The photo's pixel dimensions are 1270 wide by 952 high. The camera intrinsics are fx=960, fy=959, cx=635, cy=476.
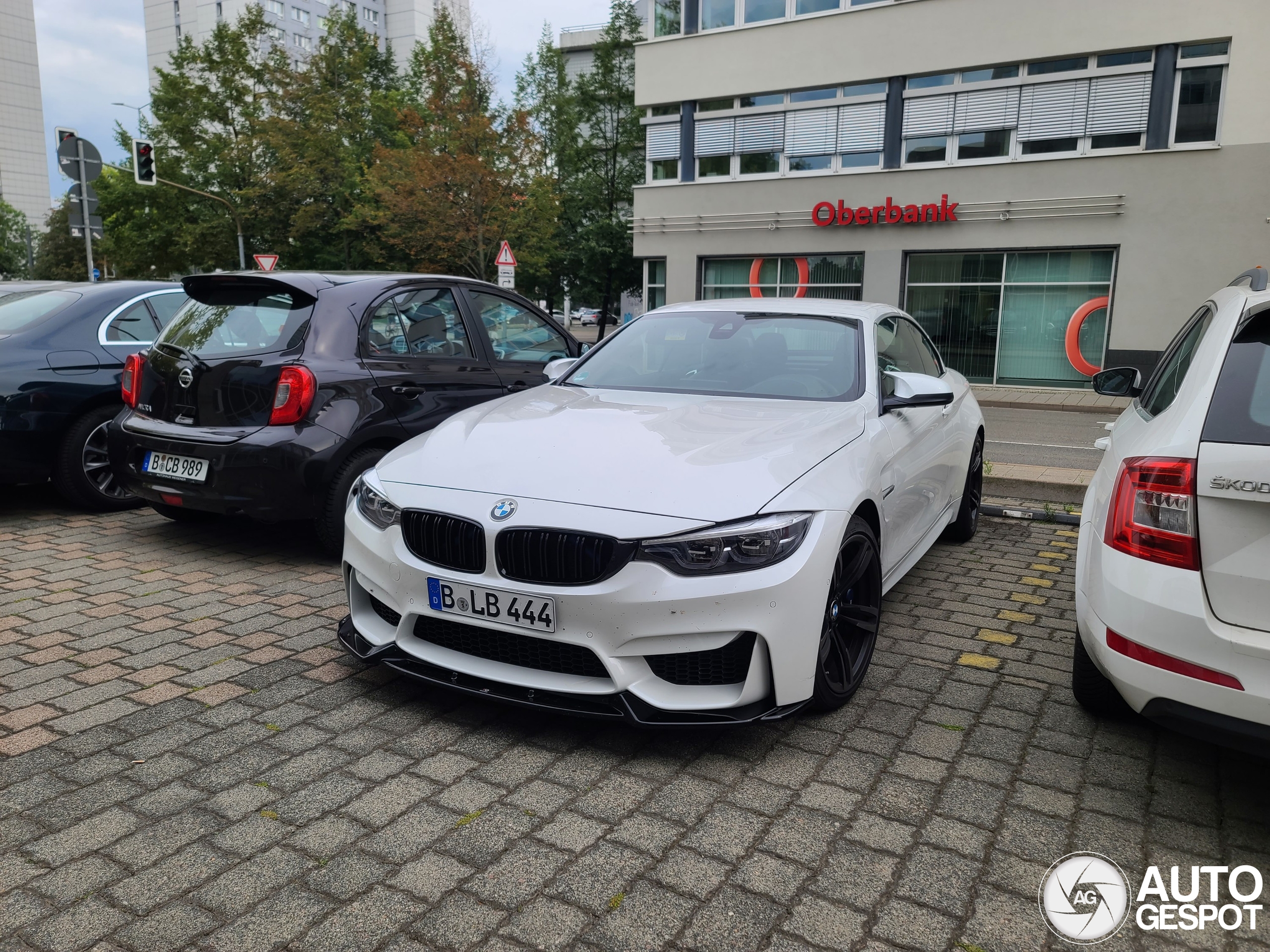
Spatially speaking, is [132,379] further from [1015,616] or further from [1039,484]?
[1039,484]

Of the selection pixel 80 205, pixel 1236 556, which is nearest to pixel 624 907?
pixel 1236 556

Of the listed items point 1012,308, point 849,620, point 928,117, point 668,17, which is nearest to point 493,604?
point 849,620

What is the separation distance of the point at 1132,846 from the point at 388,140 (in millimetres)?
36193

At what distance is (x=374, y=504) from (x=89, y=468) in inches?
157

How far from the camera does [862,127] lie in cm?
2208

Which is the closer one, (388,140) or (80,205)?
(80,205)

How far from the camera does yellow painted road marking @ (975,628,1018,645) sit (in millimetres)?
4379

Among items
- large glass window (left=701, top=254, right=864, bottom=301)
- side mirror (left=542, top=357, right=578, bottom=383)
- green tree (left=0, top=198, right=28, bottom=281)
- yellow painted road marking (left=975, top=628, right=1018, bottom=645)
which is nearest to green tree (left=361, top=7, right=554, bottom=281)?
large glass window (left=701, top=254, right=864, bottom=301)

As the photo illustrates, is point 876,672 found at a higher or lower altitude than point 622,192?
lower

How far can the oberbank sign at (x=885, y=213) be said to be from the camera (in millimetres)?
21172

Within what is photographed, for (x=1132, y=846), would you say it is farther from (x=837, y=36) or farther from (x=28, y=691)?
(x=837, y=36)

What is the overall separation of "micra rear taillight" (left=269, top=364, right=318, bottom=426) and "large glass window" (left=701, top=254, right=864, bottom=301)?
18673 millimetres

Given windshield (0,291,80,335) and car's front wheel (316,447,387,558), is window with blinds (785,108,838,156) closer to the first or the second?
windshield (0,291,80,335)

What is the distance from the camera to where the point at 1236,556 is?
8.26 ft
